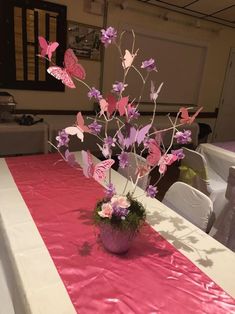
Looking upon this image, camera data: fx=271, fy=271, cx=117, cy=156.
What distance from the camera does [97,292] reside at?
839 millimetres

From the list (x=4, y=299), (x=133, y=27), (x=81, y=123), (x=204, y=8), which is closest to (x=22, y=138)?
(x=4, y=299)

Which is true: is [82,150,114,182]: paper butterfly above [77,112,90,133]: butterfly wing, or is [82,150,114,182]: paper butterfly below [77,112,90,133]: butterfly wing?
below

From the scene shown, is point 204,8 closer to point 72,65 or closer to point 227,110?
point 227,110

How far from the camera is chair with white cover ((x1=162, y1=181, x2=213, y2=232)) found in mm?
1317

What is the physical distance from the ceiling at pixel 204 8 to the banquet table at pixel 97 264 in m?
3.12

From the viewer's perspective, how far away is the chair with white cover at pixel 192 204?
1.32 metres

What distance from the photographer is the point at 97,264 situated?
0.95 m

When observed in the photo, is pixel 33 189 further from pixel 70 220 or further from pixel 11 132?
pixel 11 132

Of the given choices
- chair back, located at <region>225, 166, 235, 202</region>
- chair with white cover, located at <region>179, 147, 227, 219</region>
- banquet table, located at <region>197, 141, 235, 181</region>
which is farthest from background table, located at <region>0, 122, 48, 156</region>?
chair back, located at <region>225, 166, 235, 202</region>

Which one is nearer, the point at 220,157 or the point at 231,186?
the point at 231,186

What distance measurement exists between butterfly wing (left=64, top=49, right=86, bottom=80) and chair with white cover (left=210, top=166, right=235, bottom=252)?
4.98ft

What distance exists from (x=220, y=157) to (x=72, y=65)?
1.96m

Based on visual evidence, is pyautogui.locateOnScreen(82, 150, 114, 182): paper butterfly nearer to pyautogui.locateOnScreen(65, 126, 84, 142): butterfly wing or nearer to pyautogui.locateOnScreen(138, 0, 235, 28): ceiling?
pyautogui.locateOnScreen(65, 126, 84, 142): butterfly wing

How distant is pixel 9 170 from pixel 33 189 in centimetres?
33
